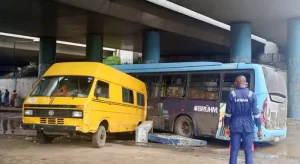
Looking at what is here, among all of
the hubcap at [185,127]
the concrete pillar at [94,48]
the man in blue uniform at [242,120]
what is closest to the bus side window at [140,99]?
the hubcap at [185,127]

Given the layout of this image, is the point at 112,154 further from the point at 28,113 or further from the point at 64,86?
the point at 28,113

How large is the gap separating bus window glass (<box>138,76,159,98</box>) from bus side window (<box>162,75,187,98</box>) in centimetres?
42

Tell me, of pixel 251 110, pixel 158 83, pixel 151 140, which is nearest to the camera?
pixel 251 110

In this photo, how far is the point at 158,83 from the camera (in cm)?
1437

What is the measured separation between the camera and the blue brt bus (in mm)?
11547

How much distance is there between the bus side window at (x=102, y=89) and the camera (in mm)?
10595

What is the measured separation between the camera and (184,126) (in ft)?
44.4

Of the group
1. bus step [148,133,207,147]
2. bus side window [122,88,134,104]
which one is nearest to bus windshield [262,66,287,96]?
bus step [148,133,207,147]

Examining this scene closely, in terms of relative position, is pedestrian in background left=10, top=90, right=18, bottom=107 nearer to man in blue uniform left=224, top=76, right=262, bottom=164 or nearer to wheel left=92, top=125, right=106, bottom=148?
wheel left=92, top=125, right=106, bottom=148

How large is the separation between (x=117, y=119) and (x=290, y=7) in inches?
586

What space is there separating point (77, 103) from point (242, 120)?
15.3 ft

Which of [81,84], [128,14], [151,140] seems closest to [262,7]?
[128,14]

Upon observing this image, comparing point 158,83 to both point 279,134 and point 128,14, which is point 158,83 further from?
point 128,14

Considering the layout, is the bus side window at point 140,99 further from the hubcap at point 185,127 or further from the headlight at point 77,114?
the headlight at point 77,114
